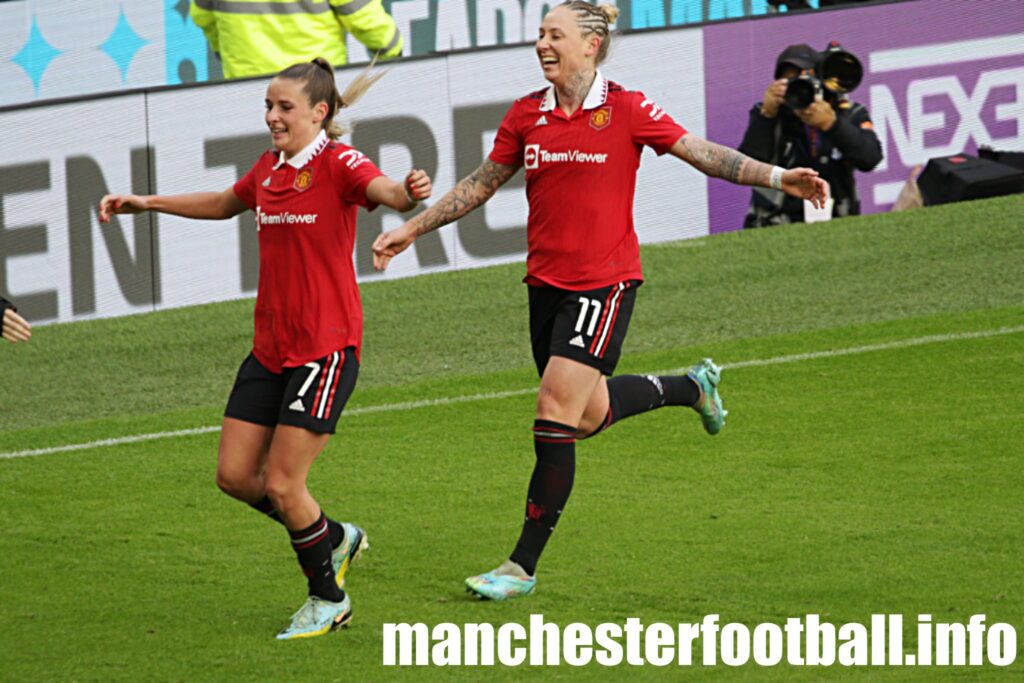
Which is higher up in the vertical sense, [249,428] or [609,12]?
[609,12]

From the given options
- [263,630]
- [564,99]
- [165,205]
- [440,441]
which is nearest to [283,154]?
[165,205]

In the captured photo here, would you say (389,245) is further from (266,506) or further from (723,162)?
(723,162)

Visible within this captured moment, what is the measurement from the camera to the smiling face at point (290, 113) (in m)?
6.34

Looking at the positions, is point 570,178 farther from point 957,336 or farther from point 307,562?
point 957,336

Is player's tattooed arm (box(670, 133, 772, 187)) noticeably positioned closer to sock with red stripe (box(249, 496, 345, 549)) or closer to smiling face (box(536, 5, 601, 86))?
smiling face (box(536, 5, 601, 86))

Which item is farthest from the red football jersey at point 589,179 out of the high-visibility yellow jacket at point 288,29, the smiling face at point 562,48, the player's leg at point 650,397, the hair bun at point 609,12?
the high-visibility yellow jacket at point 288,29

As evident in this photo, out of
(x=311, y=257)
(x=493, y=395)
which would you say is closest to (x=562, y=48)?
(x=311, y=257)

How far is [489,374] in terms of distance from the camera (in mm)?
10727

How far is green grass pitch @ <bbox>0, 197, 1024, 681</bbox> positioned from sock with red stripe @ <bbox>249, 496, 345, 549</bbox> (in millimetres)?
202

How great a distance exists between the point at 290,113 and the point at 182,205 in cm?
77

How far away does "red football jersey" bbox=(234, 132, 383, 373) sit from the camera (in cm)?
626

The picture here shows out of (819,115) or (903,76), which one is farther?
(903,76)

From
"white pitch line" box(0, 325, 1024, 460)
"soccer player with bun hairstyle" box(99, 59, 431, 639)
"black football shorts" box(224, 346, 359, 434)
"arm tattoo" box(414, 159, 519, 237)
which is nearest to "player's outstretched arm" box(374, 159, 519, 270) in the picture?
"arm tattoo" box(414, 159, 519, 237)

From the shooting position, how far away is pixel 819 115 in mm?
12969
